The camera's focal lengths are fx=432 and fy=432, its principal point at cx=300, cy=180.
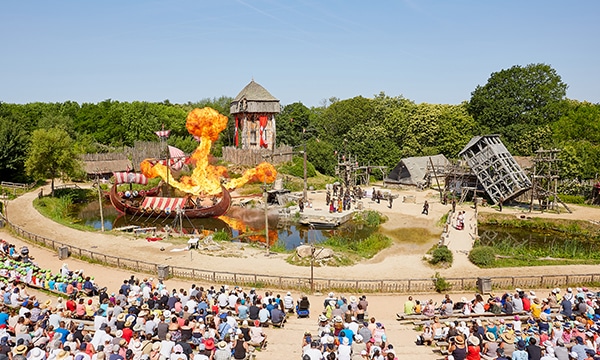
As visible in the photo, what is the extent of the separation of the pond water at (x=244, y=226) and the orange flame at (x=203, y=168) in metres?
4.25

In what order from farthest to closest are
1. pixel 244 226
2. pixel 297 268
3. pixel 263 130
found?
pixel 263 130, pixel 244 226, pixel 297 268

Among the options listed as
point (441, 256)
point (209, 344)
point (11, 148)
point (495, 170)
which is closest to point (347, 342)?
point (209, 344)

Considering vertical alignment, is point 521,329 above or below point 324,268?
above

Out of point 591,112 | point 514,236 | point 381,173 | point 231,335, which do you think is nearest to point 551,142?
point 591,112

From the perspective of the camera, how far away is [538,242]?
36969 mm

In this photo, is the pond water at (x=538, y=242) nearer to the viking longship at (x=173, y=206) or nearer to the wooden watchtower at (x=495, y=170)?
the wooden watchtower at (x=495, y=170)

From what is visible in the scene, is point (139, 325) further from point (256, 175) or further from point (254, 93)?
point (254, 93)

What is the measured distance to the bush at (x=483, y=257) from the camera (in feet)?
91.1

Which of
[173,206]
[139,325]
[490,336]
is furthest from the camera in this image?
[173,206]

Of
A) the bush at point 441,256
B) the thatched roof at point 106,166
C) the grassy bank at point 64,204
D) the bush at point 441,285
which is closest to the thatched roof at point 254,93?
the thatched roof at point 106,166

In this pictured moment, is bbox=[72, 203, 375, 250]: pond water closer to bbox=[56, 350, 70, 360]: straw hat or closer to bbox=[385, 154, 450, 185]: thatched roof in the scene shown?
bbox=[385, 154, 450, 185]: thatched roof

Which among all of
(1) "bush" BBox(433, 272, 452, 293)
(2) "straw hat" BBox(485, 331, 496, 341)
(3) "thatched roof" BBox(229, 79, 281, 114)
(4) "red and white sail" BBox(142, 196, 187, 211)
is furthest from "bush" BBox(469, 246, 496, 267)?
(3) "thatched roof" BBox(229, 79, 281, 114)

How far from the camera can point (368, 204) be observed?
161 ft

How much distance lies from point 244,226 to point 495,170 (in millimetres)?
28543
